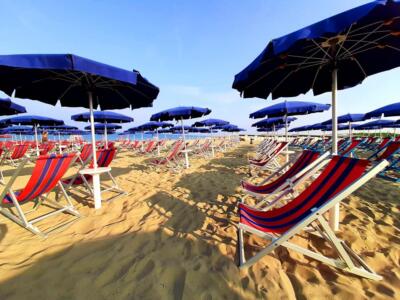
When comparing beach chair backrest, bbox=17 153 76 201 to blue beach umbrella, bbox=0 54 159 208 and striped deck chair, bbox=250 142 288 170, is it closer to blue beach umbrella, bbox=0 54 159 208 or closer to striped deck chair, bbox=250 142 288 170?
blue beach umbrella, bbox=0 54 159 208

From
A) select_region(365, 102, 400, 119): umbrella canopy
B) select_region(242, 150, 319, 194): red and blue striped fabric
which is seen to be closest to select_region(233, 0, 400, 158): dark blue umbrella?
select_region(242, 150, 319, 194): red and blue striped fabric

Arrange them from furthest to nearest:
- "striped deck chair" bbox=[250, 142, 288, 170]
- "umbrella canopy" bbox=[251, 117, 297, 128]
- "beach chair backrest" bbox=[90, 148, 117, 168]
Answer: "umbrella canopy" bbox=[251, 117, 297, 128]
"striped deck chair" bbox=[250, 142, 288, 170]
"beach chair backrest" bbox=[90, 148, 117, 168]

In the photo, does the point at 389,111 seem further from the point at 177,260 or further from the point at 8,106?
the point at 8,106

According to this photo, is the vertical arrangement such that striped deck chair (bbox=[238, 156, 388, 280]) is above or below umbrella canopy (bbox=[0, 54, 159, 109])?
below

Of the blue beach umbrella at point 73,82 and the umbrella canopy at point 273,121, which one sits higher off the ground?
the blue beach umbrella at point 73,82

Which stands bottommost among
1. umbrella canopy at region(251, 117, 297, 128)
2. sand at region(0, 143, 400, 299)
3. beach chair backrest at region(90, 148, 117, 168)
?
sand at region(0, 143, 400, 299)

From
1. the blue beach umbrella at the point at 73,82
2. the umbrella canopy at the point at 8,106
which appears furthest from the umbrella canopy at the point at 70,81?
the umbrella canopy at the point at 8,106

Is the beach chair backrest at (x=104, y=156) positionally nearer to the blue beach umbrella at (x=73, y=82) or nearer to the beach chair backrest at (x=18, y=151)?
the blue beach umbrella at (x=73, y=82)

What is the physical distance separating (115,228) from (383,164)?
8.56ft

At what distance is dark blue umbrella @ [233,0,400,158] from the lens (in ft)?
4.79

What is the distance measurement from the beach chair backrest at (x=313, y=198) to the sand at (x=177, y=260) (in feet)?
1.04

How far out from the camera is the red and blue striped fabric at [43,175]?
2.21m

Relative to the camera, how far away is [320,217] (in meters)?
1.26

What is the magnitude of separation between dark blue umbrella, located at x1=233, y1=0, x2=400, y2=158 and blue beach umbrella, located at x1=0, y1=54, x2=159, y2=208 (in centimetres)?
174
